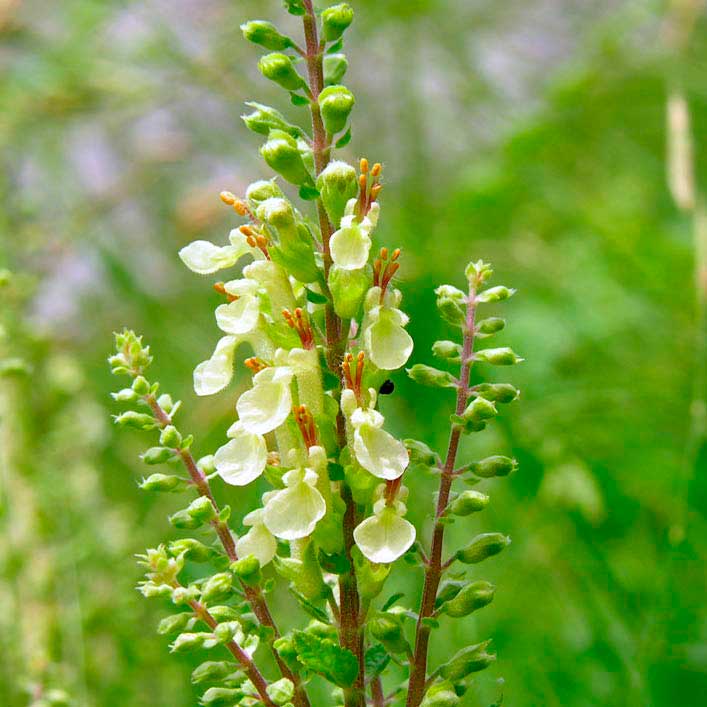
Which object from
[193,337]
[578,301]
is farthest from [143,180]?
[578,301]

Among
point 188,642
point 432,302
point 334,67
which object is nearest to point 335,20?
point 334,67

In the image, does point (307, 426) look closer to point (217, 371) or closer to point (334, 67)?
point (217, 371)

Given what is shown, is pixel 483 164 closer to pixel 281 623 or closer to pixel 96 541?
pixel 281 623

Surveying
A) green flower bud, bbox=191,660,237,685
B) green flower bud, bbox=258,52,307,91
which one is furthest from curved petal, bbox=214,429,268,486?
green flower bud, bbox=258,52,307,91

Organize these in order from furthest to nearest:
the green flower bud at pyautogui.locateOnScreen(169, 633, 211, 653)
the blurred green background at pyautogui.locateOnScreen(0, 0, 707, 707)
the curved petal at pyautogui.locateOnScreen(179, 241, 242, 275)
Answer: the blurred green background at pyautogui.locateOnScreen(0, 0, 707, 707), the curved petal at pyautogui.locateOnScreen(179, 241, 242, 275), the green flower bud at pyautogui.locateOnScreen(169, 633, 211, 653)

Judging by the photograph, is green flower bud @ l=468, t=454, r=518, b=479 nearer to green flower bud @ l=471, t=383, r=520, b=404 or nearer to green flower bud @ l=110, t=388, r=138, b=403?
green flower bud @ l=471, t=383, r=520, b=404

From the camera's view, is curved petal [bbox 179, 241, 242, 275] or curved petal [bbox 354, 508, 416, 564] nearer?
curved petal [bbox 354, 508, 416, 564]
